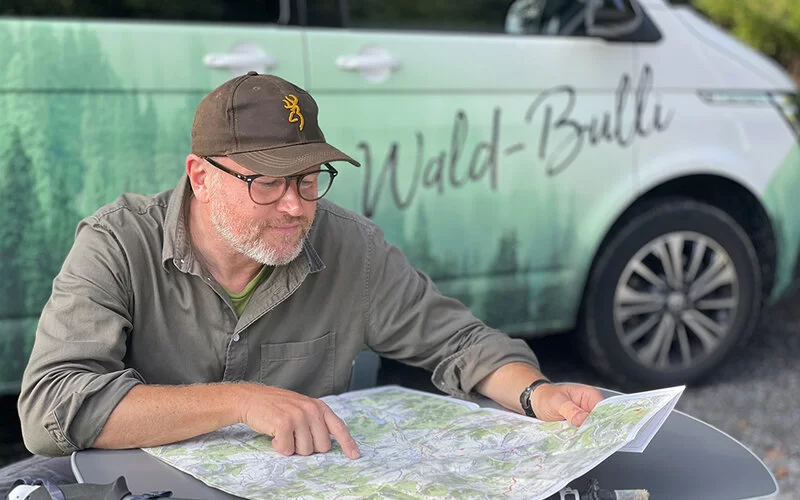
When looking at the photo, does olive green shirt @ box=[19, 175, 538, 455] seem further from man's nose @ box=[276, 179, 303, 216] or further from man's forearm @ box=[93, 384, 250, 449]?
man's nose @ box=[276, 179, 303, 216]

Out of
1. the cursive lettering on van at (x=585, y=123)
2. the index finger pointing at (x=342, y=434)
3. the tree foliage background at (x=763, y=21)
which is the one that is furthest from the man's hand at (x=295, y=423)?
the tree foliage background at (x=763, y=21)

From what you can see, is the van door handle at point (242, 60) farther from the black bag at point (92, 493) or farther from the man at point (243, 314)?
the black bag at point (92, 493)

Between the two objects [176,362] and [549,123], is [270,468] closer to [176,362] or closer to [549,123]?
[176,362]

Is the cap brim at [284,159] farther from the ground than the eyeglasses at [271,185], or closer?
farther from the ground

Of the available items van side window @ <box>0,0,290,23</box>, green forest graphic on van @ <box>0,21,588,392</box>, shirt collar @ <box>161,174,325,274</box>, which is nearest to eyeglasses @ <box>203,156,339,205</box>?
shirt collar @ <box>161,174,325,274</box>

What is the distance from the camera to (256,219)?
1.97 m

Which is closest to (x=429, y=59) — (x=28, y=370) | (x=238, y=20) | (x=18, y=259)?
(x=238, y=20)

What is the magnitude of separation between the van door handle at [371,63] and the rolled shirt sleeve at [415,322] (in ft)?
4.08

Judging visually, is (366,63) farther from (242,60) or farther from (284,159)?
(284,159)

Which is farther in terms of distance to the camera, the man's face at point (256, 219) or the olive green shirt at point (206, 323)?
the man's face at point (256, 219)

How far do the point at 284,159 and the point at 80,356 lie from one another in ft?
1.69

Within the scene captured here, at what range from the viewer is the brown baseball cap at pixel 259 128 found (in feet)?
6.29

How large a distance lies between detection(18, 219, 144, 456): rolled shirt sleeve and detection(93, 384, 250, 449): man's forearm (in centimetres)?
2

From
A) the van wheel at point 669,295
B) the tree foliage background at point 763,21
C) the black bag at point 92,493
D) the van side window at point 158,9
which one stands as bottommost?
the van wheel at point 669,295
